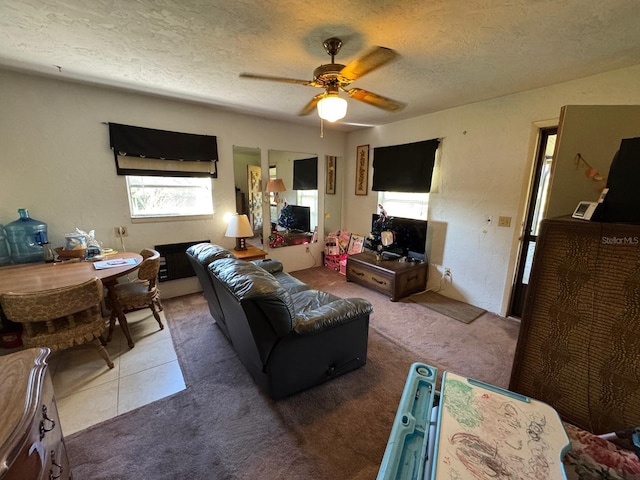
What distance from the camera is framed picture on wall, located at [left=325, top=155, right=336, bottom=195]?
4.74 m

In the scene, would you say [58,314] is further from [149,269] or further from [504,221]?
[504,221]

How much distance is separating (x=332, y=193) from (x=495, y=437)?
14.2ft

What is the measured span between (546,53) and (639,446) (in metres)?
2.41

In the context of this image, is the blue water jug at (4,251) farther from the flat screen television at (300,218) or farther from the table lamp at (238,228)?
the flat screen television at (300,218)

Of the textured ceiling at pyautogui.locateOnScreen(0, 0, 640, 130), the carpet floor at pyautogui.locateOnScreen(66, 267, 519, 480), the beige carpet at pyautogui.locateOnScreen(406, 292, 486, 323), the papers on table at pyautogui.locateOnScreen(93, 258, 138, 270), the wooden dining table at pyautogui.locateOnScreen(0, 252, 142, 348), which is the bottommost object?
the carpet floor at pyautogui.locateOnScreen(66, 267, 519, 480)

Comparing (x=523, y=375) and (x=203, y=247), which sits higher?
(x=203, y=247)

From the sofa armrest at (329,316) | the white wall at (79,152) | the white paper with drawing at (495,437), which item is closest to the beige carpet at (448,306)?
the sofa armrest at (329,316)

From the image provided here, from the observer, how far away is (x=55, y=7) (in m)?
1.44

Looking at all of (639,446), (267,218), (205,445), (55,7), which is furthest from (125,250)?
(639,446)

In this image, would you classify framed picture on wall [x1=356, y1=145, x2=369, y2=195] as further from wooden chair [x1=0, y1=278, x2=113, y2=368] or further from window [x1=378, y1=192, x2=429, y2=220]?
wooden chair [x1=0, y1=278, x2=113, y2=368]

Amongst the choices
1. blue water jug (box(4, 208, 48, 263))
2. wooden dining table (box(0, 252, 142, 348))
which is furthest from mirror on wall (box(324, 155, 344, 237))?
blue water jug (box(4, 208, 48, 263))

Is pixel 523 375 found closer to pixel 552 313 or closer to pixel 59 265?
pixel 552 313

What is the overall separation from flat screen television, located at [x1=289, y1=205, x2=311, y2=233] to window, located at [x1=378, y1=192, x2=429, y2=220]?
4.27ft

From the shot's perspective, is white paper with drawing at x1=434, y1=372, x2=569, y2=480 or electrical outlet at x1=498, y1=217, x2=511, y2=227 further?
electrical outlet at x1=498, y1=217, x2=511, y2=227
